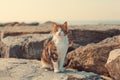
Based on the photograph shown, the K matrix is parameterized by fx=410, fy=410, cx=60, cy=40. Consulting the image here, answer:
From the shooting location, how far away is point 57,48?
30.1 feet

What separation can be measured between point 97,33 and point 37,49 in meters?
2.12

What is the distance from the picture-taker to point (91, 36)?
42.9 ft

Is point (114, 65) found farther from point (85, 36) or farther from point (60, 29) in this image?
point (85, 36)

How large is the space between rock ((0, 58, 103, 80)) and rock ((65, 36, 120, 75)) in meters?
0.89

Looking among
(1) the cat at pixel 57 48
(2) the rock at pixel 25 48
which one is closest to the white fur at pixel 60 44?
(1) the cat at pixel 57 48

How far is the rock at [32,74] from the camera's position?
887 cm

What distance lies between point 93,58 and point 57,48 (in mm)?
1414

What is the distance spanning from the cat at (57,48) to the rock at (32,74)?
201 millimetres

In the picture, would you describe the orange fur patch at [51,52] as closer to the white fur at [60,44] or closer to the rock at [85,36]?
the white fur at [60,44]

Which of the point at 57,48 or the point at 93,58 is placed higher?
the point at 57,48

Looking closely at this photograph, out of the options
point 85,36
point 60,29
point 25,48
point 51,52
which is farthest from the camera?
point 85,36

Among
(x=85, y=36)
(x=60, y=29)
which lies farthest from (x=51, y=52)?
(x=85, y=36)

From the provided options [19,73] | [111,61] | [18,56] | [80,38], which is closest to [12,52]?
[18,56]

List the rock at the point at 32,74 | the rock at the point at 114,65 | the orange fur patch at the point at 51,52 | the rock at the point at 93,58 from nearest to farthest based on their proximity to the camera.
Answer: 1. the rock at the point at 32,74
2. the rock at the point at 114,65
3. the orange fur patch at the point at 51,52
4. the rock at the point at 93,58
